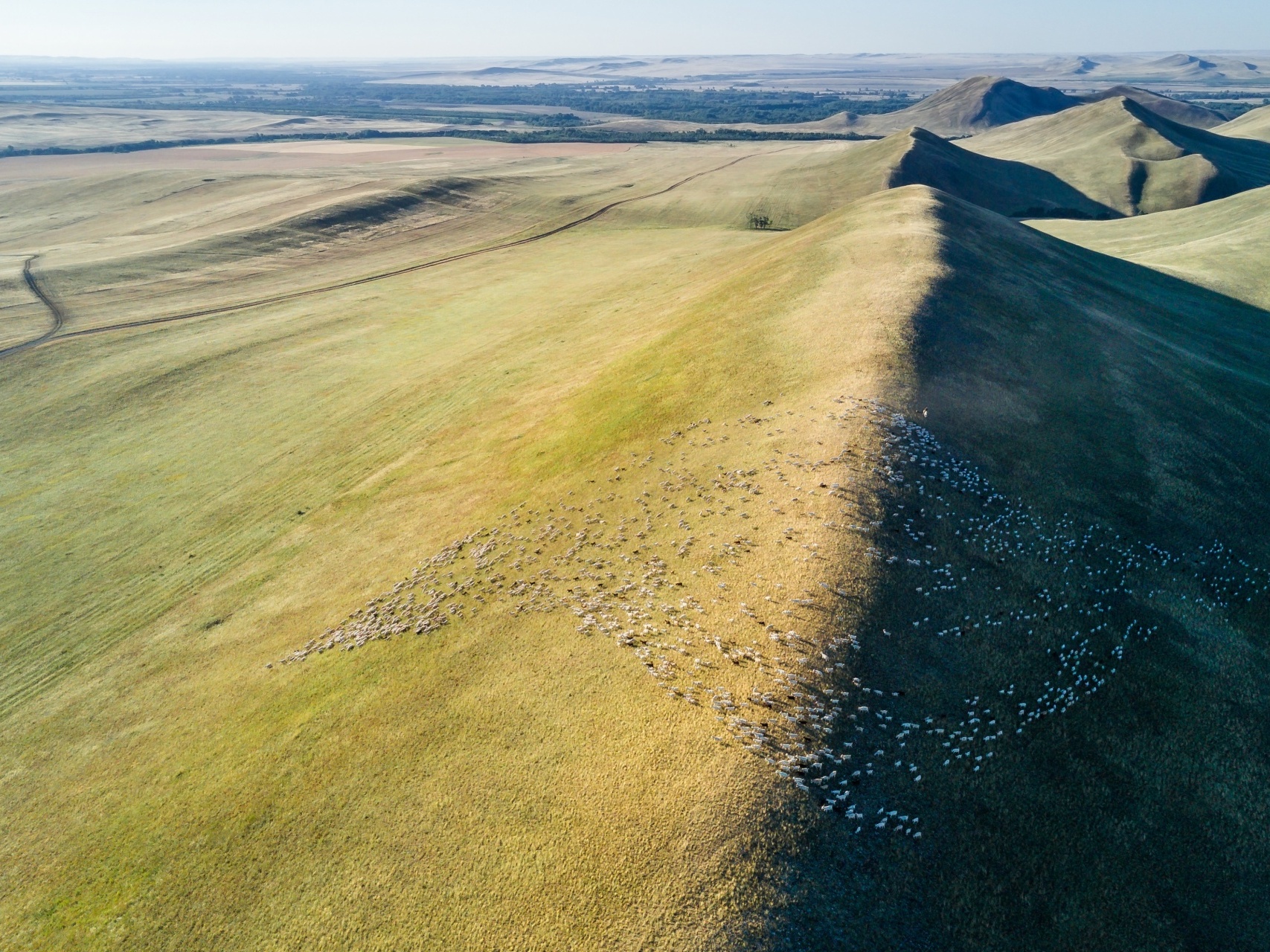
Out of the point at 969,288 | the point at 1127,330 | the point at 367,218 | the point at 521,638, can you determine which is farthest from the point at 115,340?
the point at 1127,330

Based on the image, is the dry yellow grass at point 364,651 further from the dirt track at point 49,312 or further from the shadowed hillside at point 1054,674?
the shadowed hillside at point 1054,674

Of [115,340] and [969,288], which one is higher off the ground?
[969,288]

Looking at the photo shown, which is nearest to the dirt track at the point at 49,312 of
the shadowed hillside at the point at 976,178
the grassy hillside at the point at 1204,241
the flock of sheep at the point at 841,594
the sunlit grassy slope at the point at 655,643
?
the sunlit grassy slope at the point at 655,643

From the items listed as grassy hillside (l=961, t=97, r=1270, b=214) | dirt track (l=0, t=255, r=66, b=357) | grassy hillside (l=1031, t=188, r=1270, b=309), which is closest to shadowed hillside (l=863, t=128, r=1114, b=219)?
grassy hillside (l=961, t=97, r=1270, b=214)

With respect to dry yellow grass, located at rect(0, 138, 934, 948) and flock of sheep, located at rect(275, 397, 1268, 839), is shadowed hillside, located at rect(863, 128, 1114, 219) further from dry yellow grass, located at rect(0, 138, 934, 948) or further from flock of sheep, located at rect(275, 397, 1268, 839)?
flock of sheep, located at rect(275, 397, 1268, 839)

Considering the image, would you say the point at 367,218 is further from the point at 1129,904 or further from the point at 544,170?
the point at 1129,904

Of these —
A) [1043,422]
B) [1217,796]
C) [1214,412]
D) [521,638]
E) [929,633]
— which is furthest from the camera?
[1214,412]

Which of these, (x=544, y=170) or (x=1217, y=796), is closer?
(x=1217, y=796)
